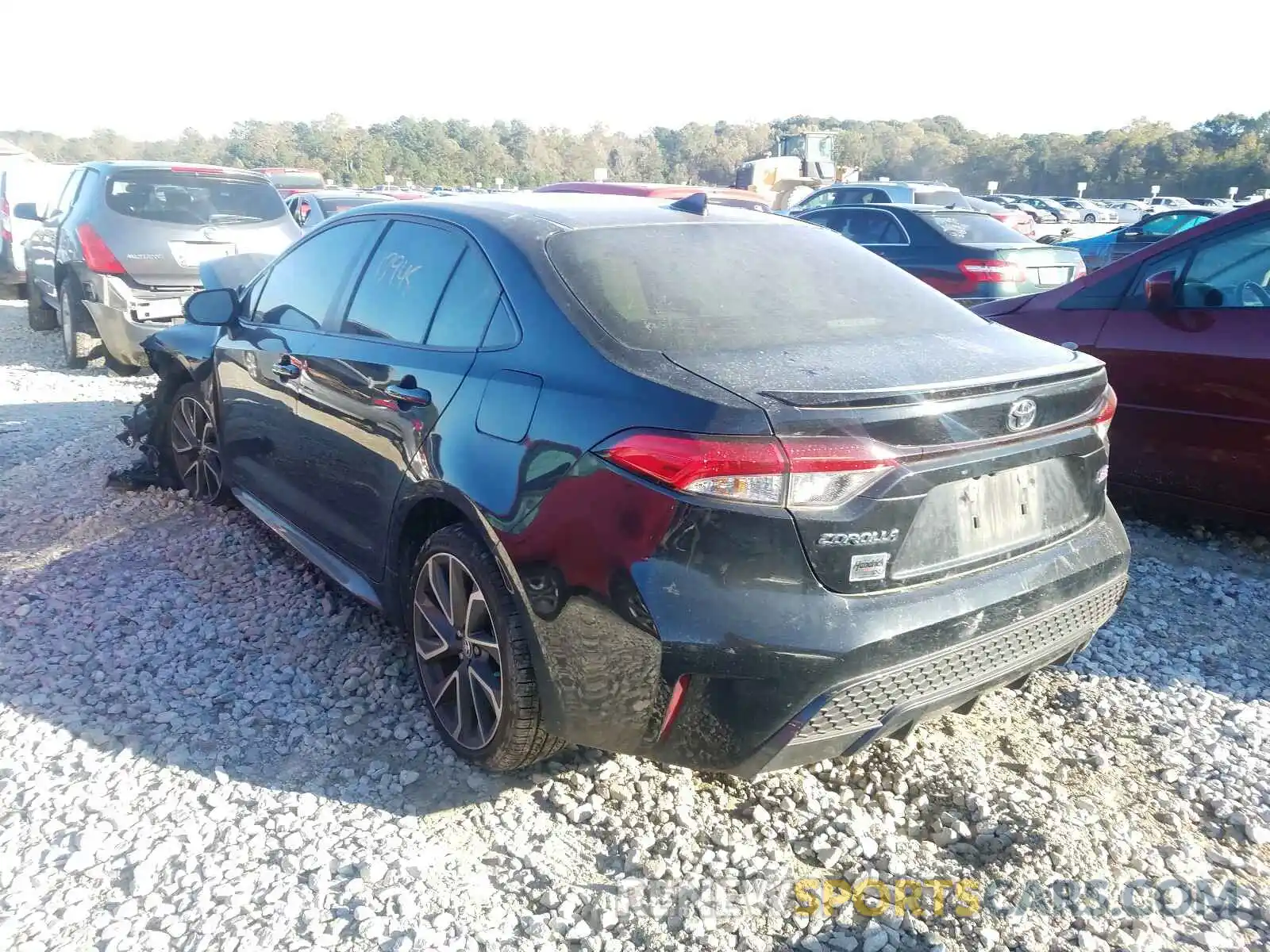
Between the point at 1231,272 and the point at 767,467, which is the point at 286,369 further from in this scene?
the point at 1231,272

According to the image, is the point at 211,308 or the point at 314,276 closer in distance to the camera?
the point at 314,276

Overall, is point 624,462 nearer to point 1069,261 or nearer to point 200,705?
point 200,705

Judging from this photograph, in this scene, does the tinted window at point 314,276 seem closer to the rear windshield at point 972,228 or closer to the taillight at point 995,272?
the taillight at point 995,272

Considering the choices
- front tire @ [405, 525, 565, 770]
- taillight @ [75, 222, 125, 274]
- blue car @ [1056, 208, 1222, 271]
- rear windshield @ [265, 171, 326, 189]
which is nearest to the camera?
front tire @ [405, 525, 565, 770]

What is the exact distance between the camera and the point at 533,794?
2838 mm

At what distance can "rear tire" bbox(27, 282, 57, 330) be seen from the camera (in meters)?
10.7

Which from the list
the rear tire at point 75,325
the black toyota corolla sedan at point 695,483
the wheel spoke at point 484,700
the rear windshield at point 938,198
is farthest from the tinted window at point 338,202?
the wheel spoke at point 484,700

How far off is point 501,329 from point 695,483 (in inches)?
35.0

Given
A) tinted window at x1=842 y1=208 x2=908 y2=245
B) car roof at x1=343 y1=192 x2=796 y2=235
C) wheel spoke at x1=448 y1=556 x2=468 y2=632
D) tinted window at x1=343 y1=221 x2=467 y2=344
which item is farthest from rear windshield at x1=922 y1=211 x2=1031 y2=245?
wheel spoke at x1=448 y1=556 x2=468 y2=632

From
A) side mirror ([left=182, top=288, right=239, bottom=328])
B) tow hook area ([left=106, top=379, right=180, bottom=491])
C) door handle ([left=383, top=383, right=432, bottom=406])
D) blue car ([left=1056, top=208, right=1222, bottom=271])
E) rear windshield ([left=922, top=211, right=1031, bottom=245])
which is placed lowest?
blue car ([left=1056, top=208, right=1222, bottom=271])

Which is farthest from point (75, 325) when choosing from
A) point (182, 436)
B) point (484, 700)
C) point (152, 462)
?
point (484, 700)

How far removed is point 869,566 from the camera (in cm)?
228

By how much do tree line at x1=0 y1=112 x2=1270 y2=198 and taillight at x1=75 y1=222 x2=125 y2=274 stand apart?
5168 centimetres

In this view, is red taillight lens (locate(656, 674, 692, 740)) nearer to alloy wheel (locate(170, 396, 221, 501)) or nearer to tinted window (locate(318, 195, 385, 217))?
alloy wheel (locate(170, 396, 221, 501))
